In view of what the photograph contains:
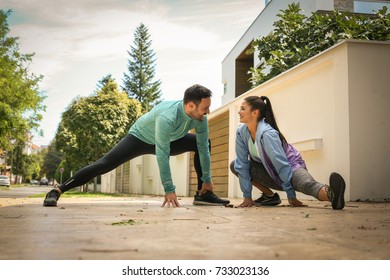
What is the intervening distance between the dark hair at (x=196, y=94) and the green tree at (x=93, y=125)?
1660cm

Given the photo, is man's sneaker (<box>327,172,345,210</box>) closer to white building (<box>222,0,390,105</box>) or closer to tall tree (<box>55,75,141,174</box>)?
white building (<box>222,0,390,105</box>)

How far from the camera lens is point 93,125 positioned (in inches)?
798

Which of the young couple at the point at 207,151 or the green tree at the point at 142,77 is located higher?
the green tree at the point at 142,77

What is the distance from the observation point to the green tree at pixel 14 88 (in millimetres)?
6828

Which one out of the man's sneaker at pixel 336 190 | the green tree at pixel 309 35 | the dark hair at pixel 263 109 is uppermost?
the green tree at pixel 309 35

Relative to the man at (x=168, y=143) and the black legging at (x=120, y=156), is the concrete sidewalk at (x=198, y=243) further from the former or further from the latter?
the black legging at (x=120, y=156)

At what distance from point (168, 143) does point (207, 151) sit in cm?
69

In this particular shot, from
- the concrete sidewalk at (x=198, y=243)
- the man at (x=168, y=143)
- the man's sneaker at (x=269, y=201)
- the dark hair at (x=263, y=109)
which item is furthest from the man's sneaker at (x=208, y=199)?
the concrete sidewalk at (x=198, y=243)

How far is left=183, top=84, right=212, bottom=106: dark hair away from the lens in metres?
3.79

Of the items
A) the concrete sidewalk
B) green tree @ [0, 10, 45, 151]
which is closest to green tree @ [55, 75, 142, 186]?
green tree @ [0, 10, 45, 151]

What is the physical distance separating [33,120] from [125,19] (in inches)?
267

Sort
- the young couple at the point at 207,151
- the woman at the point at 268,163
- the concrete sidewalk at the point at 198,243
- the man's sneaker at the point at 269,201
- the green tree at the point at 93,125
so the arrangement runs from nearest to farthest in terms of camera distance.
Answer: the concrete sidewalk at the point at 198,243
the woman at the point at 268,163
the young couple at the point at 207,151
the man's sneaker at the point at 269,201
the green tree at the point at 93,125

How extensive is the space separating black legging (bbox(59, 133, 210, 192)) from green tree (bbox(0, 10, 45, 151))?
2.98 meters
